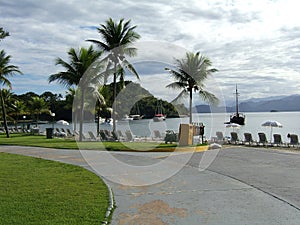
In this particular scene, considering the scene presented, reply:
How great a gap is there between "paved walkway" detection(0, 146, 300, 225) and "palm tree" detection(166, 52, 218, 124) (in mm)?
13735

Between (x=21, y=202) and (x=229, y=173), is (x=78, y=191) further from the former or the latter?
(x=229, y=173)

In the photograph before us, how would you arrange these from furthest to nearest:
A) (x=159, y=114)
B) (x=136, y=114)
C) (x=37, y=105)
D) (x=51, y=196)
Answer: (x=37, y=105) < (x=159, y=114) < (x=136, y=114) < (x=51, y=196)

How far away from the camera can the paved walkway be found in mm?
6008

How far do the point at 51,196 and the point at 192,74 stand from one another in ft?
62.1

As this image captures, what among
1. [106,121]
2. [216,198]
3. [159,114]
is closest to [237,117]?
[106,121]

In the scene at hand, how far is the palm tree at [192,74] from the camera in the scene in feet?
82.3

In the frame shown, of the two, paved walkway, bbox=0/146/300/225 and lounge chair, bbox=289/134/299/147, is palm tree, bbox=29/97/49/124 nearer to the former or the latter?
lounge chair, bbox=289/134/299/147

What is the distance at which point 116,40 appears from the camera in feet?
91.9

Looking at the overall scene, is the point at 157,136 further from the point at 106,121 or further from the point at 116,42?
the point at 106,121

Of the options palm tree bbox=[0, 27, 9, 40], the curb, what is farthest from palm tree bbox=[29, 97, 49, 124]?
the curb

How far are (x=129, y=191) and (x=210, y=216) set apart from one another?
253cm

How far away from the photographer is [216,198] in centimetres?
749

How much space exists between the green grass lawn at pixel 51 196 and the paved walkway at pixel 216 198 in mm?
441

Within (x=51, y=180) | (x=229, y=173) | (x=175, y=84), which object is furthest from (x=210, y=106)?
(x=51, y=180)
